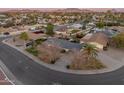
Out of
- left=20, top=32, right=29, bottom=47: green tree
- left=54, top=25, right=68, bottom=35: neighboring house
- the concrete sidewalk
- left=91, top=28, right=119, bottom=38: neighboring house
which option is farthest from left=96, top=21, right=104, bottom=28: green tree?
left=20, top=32, right=29, bottom=47: green tree

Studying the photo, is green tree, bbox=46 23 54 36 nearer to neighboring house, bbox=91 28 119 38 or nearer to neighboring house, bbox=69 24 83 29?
neighboring house, bbox=69 24 83 29

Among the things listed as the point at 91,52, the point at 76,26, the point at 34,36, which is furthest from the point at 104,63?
the point at 34,36

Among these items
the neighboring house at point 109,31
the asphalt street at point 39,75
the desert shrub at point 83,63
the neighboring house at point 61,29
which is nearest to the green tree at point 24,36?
the asphalt street at point 39,75

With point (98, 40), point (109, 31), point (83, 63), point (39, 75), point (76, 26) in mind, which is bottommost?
point (39, 75)

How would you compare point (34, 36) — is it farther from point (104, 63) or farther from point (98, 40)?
point (104, 63)

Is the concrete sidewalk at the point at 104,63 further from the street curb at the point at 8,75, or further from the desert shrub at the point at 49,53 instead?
the street curb at the point at 8,75

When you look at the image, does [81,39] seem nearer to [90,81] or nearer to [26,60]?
[90,81]
